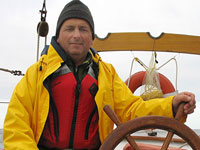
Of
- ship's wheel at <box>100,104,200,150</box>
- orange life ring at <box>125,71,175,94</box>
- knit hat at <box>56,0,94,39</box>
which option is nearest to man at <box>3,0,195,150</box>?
knit hat at <box>56,0,94,39</box>

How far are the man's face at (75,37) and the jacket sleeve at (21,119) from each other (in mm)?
219

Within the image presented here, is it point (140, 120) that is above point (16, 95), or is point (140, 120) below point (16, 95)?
below

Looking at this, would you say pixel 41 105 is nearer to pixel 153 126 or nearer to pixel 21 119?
pixel 21 119

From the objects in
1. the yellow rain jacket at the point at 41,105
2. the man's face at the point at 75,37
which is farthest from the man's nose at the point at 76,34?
the yellow rain jacket at the point at 41,105

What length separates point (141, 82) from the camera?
3648 mm

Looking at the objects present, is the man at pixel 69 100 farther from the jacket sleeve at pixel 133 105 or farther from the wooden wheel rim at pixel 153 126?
the wooden wheel rim at pixel 153 126

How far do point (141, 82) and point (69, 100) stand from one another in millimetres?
2472

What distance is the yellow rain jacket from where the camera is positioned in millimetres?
1144

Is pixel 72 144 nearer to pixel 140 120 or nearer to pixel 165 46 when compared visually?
pixel 140 120

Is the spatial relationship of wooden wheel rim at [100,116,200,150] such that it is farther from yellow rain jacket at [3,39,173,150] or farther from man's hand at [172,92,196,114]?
yellow rain jacket at [3,39,173,150]

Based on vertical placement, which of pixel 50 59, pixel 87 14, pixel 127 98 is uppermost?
pixel 87 14

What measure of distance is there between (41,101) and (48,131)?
146 millimetres

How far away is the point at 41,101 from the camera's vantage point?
1.24 m

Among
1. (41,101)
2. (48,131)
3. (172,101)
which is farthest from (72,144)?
(172,101)
